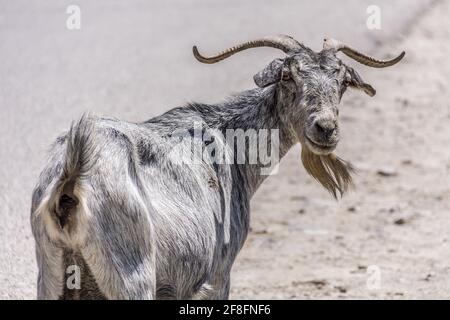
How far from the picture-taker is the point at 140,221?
682cm

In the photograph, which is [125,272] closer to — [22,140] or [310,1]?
[22,140]

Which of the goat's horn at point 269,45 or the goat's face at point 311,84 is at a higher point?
the goat's horn at point 269,45

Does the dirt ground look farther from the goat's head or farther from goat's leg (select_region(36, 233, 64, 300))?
goat's leg (select_region(36, 233, 64, 300))

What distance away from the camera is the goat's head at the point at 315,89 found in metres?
8.03

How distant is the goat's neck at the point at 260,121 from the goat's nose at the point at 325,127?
0.57 metres

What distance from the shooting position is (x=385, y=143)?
→ 53.1ft

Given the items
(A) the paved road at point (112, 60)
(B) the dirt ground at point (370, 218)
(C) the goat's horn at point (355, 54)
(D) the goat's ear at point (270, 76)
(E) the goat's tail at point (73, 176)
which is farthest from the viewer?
(A) the paved road at point (112, 60)

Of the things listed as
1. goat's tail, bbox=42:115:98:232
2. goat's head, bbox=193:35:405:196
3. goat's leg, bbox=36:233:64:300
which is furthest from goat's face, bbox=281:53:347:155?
goat's leg, bbox=36:233:64:300

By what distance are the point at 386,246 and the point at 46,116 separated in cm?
437

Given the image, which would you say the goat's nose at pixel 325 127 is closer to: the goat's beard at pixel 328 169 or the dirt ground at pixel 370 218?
the goat's beard at pixel 328 169

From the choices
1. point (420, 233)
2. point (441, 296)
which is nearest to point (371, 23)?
point (420, 233)

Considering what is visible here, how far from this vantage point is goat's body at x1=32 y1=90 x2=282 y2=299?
6.68 metres

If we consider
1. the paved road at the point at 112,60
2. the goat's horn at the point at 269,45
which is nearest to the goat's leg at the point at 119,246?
the goat's horn at the point at 269,45

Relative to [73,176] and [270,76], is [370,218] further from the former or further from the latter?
[73,176]
